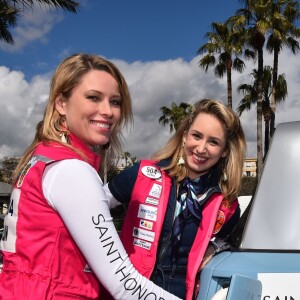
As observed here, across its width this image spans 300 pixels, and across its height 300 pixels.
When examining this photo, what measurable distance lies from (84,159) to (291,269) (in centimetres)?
77

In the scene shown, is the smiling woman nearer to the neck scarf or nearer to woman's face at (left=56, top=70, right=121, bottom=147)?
woman's face at (left=56, top=70, right=121, bottom=147)

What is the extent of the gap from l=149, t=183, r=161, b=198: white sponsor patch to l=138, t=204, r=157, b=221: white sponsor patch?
65 mm

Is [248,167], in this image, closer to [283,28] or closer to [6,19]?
[283,28]

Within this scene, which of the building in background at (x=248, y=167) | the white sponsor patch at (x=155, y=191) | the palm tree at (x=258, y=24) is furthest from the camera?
the palm tree at (x=258, y=24)

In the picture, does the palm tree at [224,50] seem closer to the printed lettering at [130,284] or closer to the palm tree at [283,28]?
the palm tree at [283,28]

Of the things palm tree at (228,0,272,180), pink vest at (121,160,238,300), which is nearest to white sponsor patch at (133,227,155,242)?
pink vest at (121,160,238,300)

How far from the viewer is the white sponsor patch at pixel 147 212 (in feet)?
7.68

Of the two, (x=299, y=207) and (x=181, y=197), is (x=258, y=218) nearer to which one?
(x=299, y=207)

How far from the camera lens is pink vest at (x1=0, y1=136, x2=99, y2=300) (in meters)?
1.52

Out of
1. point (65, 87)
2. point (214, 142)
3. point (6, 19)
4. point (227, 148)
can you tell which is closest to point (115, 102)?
point (65, 87)

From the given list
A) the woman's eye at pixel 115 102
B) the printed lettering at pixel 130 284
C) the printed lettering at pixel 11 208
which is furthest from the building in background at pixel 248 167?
the printed lettering at pixel 11 208

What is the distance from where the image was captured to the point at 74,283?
1.57m

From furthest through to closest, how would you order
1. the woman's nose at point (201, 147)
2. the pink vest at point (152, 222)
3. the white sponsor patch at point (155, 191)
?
the woman's nose at point (201, 147) < the white sponsor patch at point (155, 191) < the pink vest at point (152, 222)

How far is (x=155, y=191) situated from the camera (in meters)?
2.40
